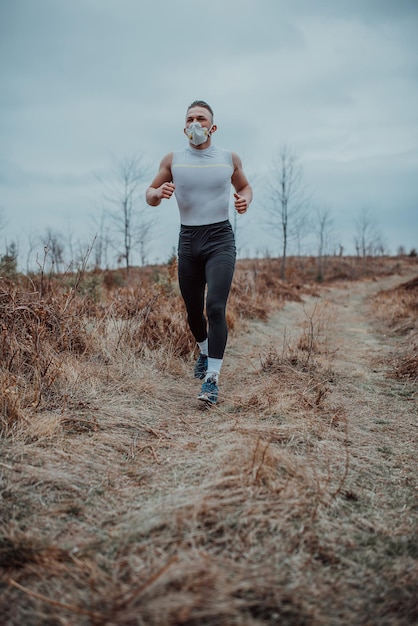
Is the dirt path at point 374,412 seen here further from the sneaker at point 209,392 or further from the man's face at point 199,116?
the man's face at point 199,116

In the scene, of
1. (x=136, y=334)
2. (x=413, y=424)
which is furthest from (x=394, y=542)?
(x=136, y=334)

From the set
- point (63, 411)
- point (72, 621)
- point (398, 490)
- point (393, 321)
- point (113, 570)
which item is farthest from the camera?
point (393, 321)

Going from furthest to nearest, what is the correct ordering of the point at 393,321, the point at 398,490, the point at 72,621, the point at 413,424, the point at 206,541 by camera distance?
the point at 393,321, the point at 413,424, the point at 398,490, the point at 206,541, the point at 72,621

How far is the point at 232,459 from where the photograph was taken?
164 cm

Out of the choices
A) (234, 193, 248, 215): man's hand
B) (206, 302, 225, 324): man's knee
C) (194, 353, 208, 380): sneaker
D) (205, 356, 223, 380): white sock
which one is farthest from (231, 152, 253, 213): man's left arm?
(194, 353, 208, 380): sneaker

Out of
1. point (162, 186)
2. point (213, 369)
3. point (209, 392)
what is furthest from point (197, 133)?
point (209, 392)

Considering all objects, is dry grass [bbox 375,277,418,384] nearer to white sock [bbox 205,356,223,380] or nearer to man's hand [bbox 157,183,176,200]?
white sock [bbox 205,356,223,380]

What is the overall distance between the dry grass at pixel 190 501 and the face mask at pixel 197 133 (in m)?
1.56

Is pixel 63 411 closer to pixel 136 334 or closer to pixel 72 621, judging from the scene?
pixel 72 621

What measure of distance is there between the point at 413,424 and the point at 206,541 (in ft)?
5.77

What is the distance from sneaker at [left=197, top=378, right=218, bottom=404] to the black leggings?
0.19 metres

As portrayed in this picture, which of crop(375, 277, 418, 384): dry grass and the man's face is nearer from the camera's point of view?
the man's face

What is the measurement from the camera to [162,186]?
282 cm

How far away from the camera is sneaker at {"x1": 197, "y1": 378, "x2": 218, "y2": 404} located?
258cm
